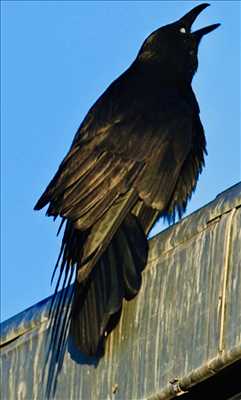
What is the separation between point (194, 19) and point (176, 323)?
4.23 meters

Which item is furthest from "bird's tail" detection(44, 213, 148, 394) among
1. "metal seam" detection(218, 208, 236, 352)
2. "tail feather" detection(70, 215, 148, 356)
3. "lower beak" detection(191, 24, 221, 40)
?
"lower beak" detection(191, 24, 221, 40)

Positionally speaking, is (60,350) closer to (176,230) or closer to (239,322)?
(176,230)

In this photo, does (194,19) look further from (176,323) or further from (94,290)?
(176,323)

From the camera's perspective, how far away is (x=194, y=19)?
8359 millimetres

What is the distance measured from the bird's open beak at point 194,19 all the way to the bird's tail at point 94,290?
8.22 ft

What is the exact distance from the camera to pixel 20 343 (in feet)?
17.8

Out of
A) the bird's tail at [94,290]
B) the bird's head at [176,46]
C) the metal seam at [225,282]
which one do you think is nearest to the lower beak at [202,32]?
the bird's head at [176,46]

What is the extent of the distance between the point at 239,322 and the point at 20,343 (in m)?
1.60

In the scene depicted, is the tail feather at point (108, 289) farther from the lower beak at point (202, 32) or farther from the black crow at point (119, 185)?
the lower beak at point (202, 32)

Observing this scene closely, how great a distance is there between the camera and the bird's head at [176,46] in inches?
315

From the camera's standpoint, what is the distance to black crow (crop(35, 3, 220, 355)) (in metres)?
5.43

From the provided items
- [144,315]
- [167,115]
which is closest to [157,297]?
[144,315]

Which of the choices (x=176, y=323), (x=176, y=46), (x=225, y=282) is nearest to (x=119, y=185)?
(x=176, y=323)

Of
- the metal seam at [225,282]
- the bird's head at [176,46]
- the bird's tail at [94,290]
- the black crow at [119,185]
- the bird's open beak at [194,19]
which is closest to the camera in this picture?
the metal seam at [225,282]
